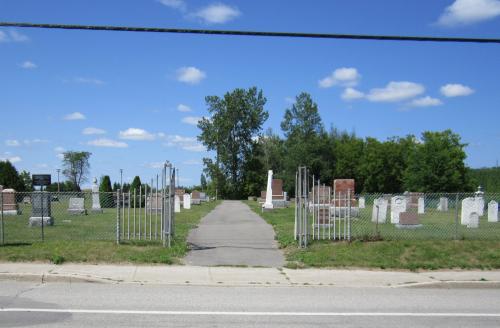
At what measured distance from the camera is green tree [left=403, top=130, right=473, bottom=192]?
60.8 meters

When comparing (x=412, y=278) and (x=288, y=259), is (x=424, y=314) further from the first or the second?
(x=288, y=259)

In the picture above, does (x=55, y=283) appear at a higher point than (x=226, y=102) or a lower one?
lower

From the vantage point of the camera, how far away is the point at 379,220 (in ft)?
76.6

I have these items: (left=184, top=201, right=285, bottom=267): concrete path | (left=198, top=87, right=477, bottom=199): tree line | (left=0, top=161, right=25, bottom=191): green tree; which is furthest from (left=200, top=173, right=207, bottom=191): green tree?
(left=184, top=201, right=285, bottom=267): concrete path

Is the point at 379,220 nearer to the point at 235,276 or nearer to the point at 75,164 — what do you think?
the point at 235,276

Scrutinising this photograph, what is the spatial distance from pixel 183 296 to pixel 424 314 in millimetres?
4006

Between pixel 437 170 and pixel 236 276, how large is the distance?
→ 54054 millimetres

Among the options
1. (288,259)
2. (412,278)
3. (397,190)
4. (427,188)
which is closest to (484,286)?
(412,278)

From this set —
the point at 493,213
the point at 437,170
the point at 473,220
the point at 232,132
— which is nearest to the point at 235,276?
the point at 473,220

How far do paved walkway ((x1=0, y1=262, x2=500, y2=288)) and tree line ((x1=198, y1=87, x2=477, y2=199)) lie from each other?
189 ft

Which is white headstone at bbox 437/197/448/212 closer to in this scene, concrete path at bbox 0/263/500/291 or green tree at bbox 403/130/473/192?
concrete path at bbox 0/263/500/291

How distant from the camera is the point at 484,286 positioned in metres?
11.2

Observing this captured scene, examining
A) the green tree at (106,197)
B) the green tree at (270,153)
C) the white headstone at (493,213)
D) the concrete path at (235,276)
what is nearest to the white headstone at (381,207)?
the white headstone at (493,213)

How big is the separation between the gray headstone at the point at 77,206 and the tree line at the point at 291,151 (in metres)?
47.0
